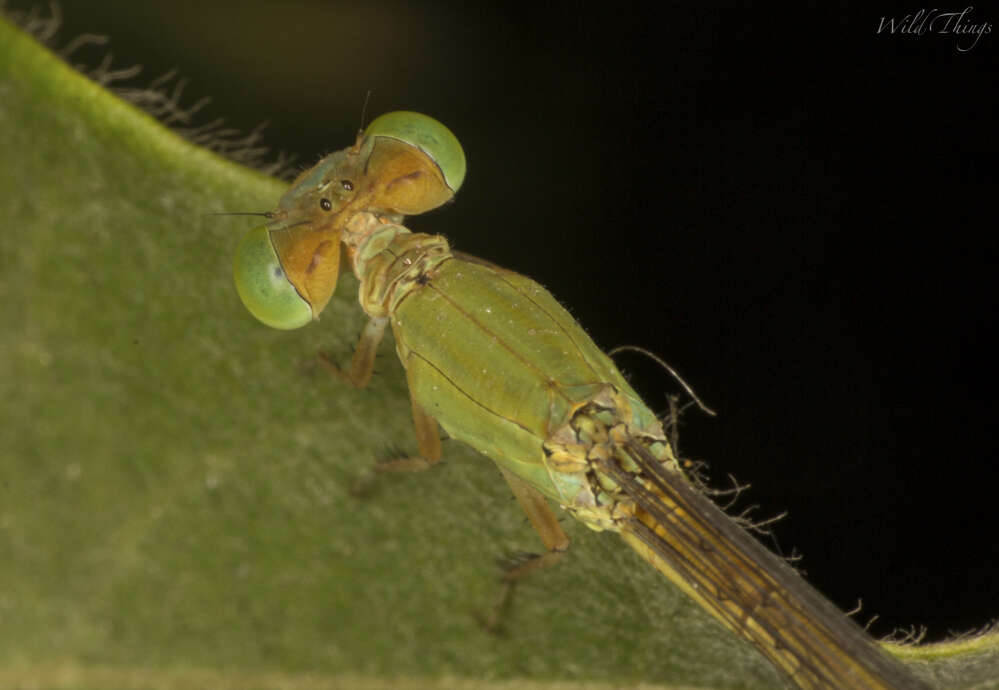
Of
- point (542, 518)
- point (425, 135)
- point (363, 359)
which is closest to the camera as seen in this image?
point (542, 518)

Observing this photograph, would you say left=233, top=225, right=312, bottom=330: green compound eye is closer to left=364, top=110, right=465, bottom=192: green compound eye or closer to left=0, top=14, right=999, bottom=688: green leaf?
left=0, top=14, right=999, bottom=688: green leaf

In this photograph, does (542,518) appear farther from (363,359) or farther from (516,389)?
(363,359)

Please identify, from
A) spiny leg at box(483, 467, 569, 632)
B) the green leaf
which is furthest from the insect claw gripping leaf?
the green leaf

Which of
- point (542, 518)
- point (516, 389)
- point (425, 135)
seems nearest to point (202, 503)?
point (516, 389)

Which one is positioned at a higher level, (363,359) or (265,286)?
(265,286)

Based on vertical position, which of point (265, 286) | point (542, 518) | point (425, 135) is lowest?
point (542, 518)

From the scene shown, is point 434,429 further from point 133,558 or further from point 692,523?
point 133,558
